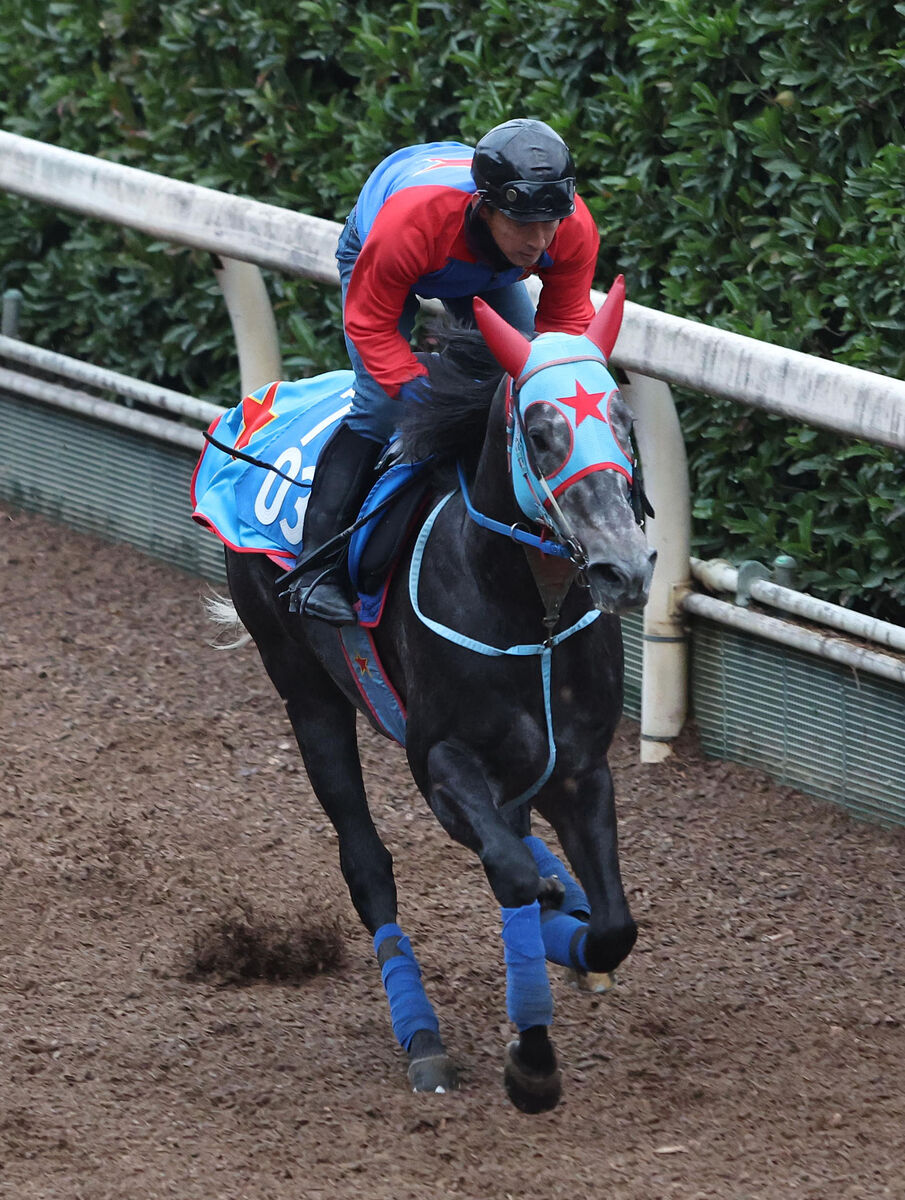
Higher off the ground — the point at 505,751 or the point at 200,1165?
the point at 505,751

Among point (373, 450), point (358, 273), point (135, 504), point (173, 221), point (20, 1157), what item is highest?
point (358, 273)

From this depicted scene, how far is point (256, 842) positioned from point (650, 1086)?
1.94 metres

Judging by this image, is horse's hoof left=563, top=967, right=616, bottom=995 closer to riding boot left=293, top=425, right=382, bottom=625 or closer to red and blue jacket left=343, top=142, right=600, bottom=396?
riding boot left=293, top=425, right=382, bottom=625

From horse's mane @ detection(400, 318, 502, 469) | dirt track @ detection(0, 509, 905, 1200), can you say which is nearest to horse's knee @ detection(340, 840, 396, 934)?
dirt track @ detection(0, 509, 905, 1200)

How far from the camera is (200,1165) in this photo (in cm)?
427

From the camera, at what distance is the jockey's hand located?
14.5ft

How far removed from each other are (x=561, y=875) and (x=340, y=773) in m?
0.72

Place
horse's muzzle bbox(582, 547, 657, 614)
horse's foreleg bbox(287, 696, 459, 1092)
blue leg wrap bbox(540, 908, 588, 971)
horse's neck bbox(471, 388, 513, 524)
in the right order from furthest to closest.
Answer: horse's foreleg bbox(287, 696, 459, 1092) → blue leg wrap bbox(540, 908, 588, 971) → horse's neck bbox(471, 388, 513, 524) → horse's muzzle bbox(582, 547, 657, 614)

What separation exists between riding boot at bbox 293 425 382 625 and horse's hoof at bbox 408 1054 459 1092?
111cm

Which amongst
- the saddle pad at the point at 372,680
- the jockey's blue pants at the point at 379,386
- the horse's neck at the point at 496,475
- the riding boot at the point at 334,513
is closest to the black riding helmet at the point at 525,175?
the horse's neck at the point at 496,475

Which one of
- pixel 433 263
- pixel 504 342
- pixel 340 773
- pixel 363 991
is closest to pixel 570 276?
pixel 433 263

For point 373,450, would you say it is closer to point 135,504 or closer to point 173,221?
point 173,221

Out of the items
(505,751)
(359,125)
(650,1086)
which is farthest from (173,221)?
(650,1086)

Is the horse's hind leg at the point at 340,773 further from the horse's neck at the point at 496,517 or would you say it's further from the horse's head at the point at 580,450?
the horse's head at the point at 580,450
